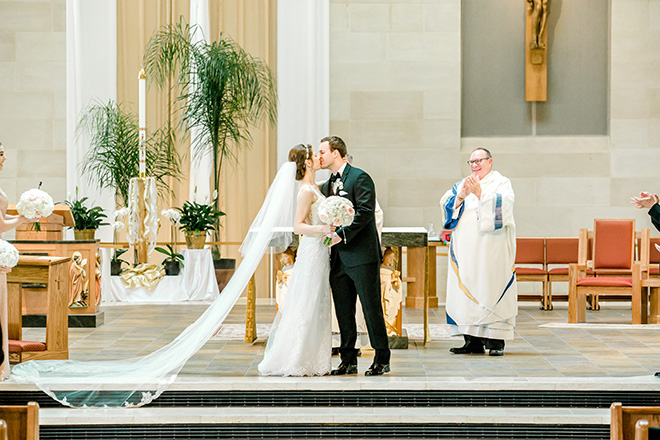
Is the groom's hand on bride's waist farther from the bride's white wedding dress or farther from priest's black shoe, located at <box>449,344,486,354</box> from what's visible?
priest's black shoe, located at <box>449,344,486,354</box>

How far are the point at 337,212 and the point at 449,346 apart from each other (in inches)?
93.9

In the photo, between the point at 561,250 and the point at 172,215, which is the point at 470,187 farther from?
the point at 172,215

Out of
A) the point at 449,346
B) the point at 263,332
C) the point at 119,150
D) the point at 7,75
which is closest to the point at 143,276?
the point at 119,150

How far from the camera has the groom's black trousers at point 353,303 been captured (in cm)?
577

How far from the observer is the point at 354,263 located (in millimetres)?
5781

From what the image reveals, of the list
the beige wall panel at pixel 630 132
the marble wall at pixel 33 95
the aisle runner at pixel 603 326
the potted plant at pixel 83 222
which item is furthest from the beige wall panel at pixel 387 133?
the marble wall at pixel 33 95

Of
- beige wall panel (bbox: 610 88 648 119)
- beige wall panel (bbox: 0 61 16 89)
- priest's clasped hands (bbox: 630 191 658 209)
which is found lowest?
priest's clasped hands (bbox: 630 191 658 209)

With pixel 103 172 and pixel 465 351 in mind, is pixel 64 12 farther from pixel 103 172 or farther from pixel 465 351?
pixel 465 351

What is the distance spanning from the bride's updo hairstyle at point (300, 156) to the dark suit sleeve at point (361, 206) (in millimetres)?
381

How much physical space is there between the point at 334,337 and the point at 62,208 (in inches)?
127

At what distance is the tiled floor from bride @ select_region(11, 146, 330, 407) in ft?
0.74

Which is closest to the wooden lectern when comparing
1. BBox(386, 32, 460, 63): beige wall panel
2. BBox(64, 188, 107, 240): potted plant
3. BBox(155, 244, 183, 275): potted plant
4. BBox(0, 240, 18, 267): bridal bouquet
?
BBox(64, 188, 107, 240): potted plant

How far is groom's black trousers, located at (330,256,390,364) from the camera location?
5773 mm

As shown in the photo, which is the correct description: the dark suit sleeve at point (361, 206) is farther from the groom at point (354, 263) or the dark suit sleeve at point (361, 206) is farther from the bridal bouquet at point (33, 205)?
the bridal bouquet at point (33, 205)
